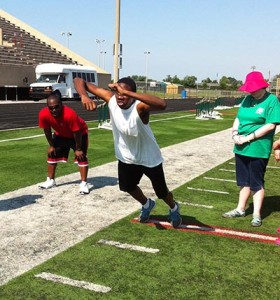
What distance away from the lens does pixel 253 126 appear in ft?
14.6

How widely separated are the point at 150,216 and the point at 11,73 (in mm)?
31241

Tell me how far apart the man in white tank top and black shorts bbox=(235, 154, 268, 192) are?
874 mm

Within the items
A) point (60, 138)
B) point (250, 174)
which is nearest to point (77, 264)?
point (250, 174)

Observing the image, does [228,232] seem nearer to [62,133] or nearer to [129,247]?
[129,247]

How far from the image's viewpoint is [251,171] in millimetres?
4570

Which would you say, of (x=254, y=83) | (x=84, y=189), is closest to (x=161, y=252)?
(x=254, y=83)

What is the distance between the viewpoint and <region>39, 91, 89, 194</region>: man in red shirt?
18.3ft

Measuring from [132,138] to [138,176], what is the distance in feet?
1.66

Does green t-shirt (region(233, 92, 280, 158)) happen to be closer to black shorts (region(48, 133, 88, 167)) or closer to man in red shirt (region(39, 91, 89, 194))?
man in red shirt (region(39, 91, 89, 194))

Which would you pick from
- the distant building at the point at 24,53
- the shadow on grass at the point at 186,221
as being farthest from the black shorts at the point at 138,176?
the distant building at the point at 24,53

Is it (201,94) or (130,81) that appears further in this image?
(201,94)

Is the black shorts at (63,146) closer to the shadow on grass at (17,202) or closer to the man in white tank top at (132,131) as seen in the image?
the shadow on grass at (17,202)

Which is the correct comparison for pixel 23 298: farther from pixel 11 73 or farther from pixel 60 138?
pixel 11 73

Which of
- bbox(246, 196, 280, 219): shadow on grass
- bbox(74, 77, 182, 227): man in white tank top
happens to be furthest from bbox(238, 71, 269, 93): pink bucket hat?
bbox(246, 196, 280, 219): shadow on grass
